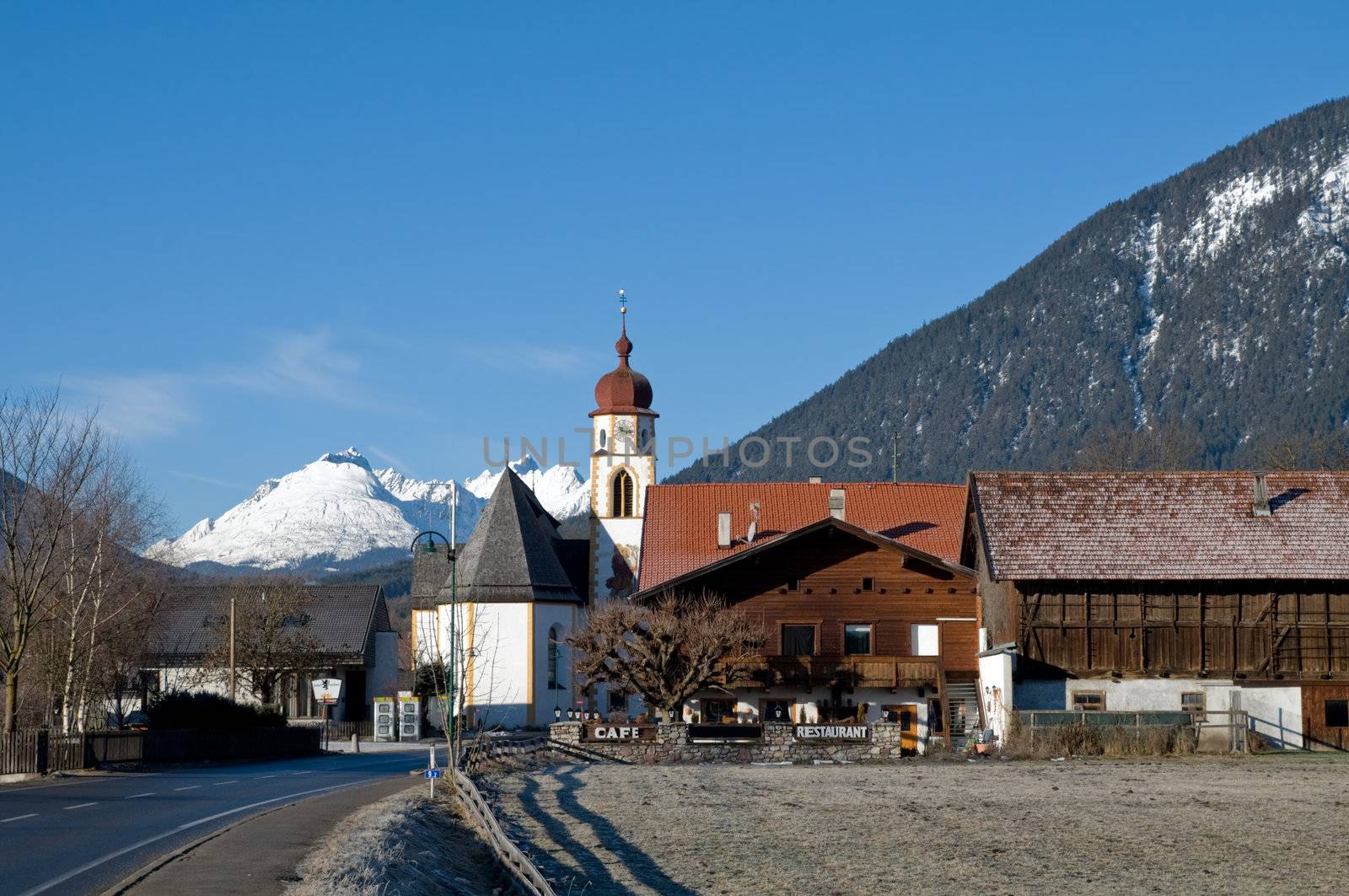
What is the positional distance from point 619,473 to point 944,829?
6231cm

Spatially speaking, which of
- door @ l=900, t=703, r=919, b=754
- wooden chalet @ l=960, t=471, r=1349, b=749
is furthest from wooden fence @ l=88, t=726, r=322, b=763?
wooden chalet @ l=960, t=471, r=1349, b=749

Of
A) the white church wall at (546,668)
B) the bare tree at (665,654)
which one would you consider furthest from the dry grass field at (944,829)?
the white church wall at (546,668)

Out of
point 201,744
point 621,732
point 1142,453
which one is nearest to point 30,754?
point 201,744

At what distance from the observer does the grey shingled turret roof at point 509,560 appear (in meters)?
78.4

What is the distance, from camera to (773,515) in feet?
237

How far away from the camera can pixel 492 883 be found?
22.8 meters

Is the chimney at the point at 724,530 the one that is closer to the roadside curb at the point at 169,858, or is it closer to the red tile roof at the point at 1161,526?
the red tile roof at the point at 1161,526

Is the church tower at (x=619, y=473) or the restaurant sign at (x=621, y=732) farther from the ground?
the church tower at (x=619, y=473)

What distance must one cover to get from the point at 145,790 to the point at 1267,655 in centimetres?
3060

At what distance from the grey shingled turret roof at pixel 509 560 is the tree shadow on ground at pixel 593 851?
143ft

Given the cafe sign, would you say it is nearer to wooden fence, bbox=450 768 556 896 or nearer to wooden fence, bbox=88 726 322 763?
wooden fence, bbox=88 726 322 763

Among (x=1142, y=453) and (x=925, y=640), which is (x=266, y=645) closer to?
(x=925, y=640)

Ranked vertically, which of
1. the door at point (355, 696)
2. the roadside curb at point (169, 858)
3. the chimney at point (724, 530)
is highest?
the chimney at point (724, 530)

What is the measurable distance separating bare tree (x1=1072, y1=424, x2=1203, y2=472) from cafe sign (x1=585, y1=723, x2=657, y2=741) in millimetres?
55994
